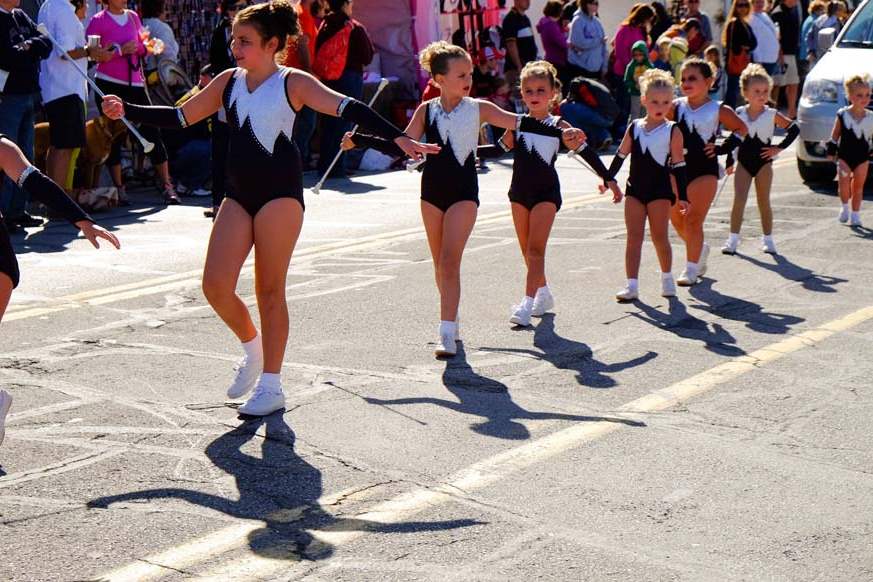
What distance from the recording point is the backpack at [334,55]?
15.8 meters

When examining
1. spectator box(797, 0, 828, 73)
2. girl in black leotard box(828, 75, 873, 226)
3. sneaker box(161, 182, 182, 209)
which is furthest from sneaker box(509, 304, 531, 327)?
spectator box(797, 0, 828, 73)

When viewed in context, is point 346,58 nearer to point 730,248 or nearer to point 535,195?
point 730,248

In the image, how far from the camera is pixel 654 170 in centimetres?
946

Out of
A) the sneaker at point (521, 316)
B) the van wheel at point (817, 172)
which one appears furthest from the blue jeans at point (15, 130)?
the van wheel at point (817, 172)

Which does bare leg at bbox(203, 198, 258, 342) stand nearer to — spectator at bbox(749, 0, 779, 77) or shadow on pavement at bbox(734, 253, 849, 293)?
shadow on pavement at bbox(734, 253, 849, 293)

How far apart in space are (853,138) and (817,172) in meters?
2.53

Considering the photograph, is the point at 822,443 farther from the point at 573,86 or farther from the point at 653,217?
the point at 573,86

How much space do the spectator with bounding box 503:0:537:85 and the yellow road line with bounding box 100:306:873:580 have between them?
12.6 metres

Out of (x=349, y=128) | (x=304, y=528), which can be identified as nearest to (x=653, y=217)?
(x=304, y=528)

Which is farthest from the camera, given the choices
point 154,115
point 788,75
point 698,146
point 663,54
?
point 788,75

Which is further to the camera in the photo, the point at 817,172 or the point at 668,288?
the point at 817,172

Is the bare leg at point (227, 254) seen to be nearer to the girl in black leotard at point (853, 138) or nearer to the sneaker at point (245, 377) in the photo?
the sneaker at point (245, 377)

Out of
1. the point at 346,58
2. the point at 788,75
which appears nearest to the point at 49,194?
the point at 346,58

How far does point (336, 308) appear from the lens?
9070 millimetres
